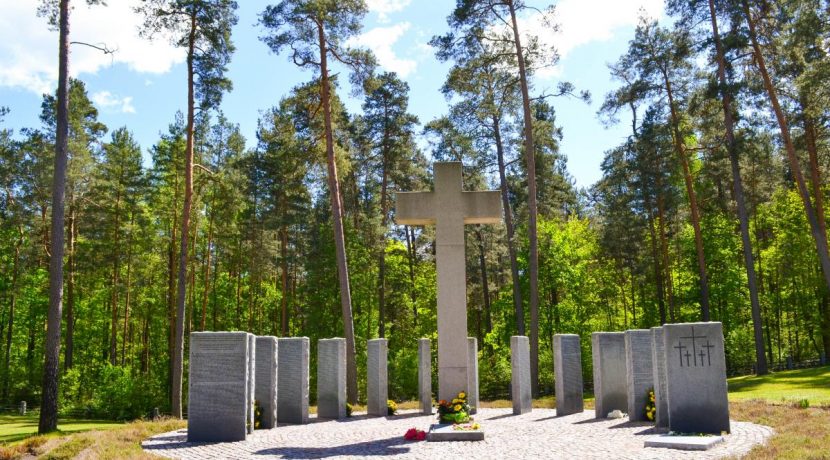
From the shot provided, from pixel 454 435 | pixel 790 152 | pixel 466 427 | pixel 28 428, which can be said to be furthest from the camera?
pixel 790 152

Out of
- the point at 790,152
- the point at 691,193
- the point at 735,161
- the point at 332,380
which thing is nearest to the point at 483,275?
the point at 691,193

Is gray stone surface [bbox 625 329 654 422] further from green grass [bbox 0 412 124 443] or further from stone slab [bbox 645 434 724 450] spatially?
green grass [bbox 0 412 124 443]

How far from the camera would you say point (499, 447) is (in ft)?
31.9

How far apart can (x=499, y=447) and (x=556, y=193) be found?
2349 cm

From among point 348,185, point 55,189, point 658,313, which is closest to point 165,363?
point 348,185

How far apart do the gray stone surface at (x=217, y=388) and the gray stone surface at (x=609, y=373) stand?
301 inches

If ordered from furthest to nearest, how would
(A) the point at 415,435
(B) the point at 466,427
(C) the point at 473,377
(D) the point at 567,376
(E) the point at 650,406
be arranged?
1. (C) the point at 473,377
2. (D) the point at 567,376
3. (E) the point at 650,406
4. (A) the point at 415,435
5. (B) the point at 466,427

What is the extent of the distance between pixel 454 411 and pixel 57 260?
920 centimetres

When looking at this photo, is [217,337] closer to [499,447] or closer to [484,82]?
[499,447]

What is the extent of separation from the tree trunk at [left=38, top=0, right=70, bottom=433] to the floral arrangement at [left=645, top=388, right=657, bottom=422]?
39.2 ft

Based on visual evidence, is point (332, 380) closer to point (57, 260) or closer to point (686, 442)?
point (57, 260)

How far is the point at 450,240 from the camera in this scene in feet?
41.9

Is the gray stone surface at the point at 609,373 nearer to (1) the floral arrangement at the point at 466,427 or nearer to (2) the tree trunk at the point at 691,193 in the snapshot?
(1) the floral arrangement at the point at 466,427

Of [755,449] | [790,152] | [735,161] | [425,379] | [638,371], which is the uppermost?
[735,161]
